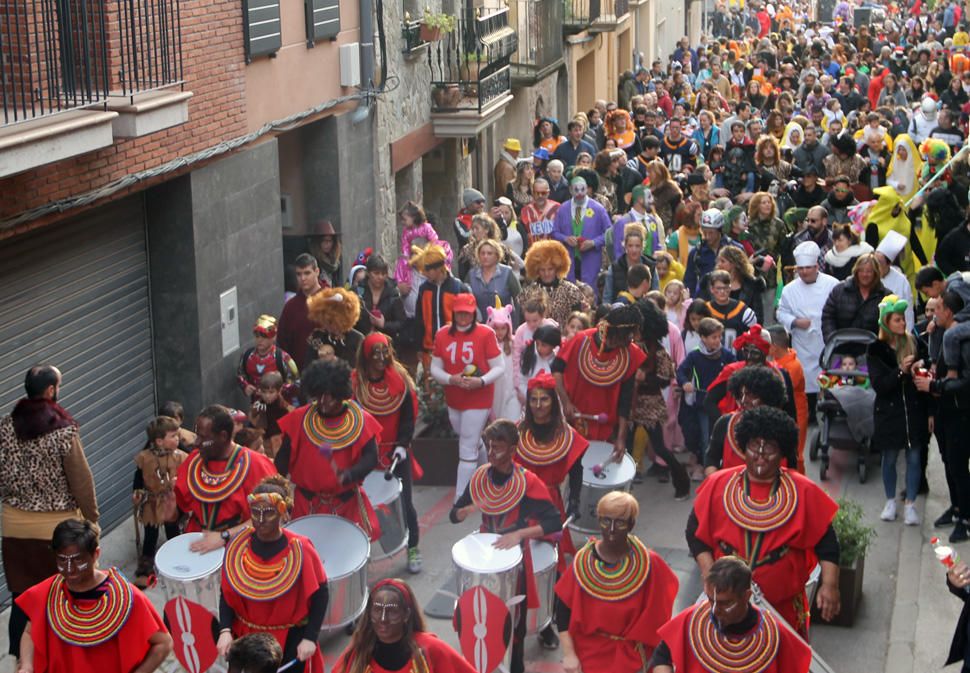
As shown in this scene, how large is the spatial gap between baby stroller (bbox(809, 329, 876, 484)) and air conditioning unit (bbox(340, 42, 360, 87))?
20.4ft

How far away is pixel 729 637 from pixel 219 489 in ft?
10.5

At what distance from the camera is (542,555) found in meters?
8.86

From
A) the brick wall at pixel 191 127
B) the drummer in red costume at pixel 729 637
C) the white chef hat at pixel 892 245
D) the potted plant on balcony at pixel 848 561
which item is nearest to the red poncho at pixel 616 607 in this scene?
the drummer in red costume at pixel 729 637

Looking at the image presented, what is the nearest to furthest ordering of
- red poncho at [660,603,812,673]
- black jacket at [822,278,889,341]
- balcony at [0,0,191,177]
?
red poncho at [660,603,812,673] < balcony at [0,0,191,177] < black jacket at [822,278,889,341]

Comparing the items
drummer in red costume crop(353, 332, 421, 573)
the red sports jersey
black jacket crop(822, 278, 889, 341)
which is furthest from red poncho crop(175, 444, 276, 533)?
black jacket crop(822, 278, 889, 341)

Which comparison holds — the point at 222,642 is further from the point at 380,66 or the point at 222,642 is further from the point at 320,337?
the point at 380,66

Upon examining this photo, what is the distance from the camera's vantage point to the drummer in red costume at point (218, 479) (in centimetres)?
877

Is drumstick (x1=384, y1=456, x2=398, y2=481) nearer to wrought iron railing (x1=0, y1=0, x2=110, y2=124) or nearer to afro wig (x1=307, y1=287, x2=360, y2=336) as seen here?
afro wig (x1=307, y1=287, x2=360, y2=336)

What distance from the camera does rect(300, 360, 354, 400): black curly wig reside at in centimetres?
948

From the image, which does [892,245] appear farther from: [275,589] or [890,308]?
[275,589]

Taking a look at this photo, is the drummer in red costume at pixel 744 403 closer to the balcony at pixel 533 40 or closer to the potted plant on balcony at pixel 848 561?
the potted plant on balcony at pixel 848 561

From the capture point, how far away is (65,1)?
1073cm

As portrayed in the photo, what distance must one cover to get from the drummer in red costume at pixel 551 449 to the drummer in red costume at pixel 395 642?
2.84m

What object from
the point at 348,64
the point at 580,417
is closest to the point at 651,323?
the point at 580,417
